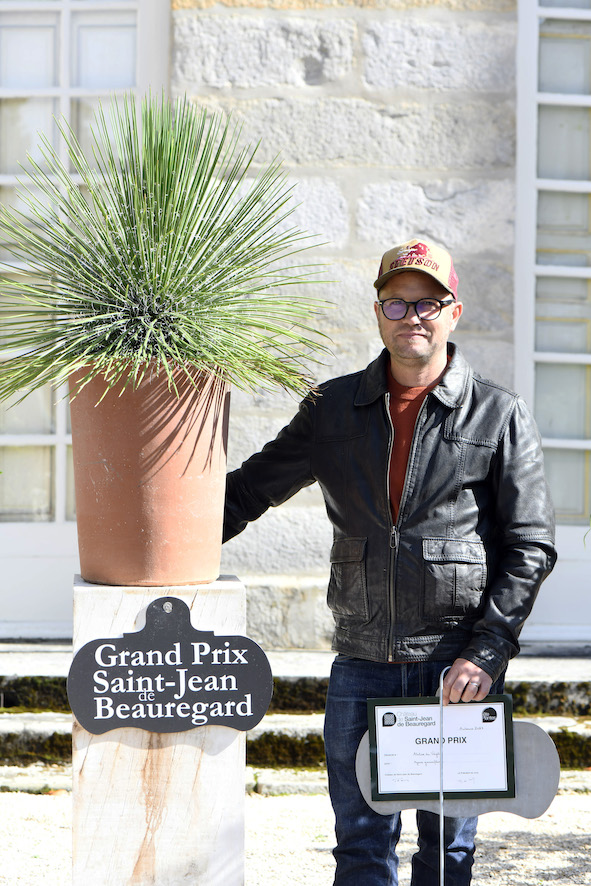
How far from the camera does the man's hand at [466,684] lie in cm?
202

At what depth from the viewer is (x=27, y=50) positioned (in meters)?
4.49

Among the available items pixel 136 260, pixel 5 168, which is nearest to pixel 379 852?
pixel 136 260

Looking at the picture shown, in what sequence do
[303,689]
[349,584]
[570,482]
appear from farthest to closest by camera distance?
[570,482] < [303,689] < [349,584]

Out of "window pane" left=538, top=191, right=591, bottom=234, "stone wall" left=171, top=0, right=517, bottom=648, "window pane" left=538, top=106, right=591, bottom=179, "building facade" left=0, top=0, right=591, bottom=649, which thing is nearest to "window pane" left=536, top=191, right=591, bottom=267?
"window pane" left=538, top=191, right=591, bottom=234

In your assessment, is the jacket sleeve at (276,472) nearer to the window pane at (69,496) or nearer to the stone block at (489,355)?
the stone block at (489,355)

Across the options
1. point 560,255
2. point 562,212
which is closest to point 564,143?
point 562,212

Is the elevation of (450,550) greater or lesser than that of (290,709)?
greater

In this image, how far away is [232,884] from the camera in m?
1.91

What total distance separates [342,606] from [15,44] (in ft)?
11.0

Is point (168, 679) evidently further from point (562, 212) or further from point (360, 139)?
point (562, 212)

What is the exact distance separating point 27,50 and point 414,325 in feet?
10.2

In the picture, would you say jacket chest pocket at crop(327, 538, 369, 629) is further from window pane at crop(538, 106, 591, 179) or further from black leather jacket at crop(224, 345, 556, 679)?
window pane at crop(538, 106, 591, 179)

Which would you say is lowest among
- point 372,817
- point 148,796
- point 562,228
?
point 372,817

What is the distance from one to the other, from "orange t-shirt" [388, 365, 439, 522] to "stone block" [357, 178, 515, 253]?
1983 mm
